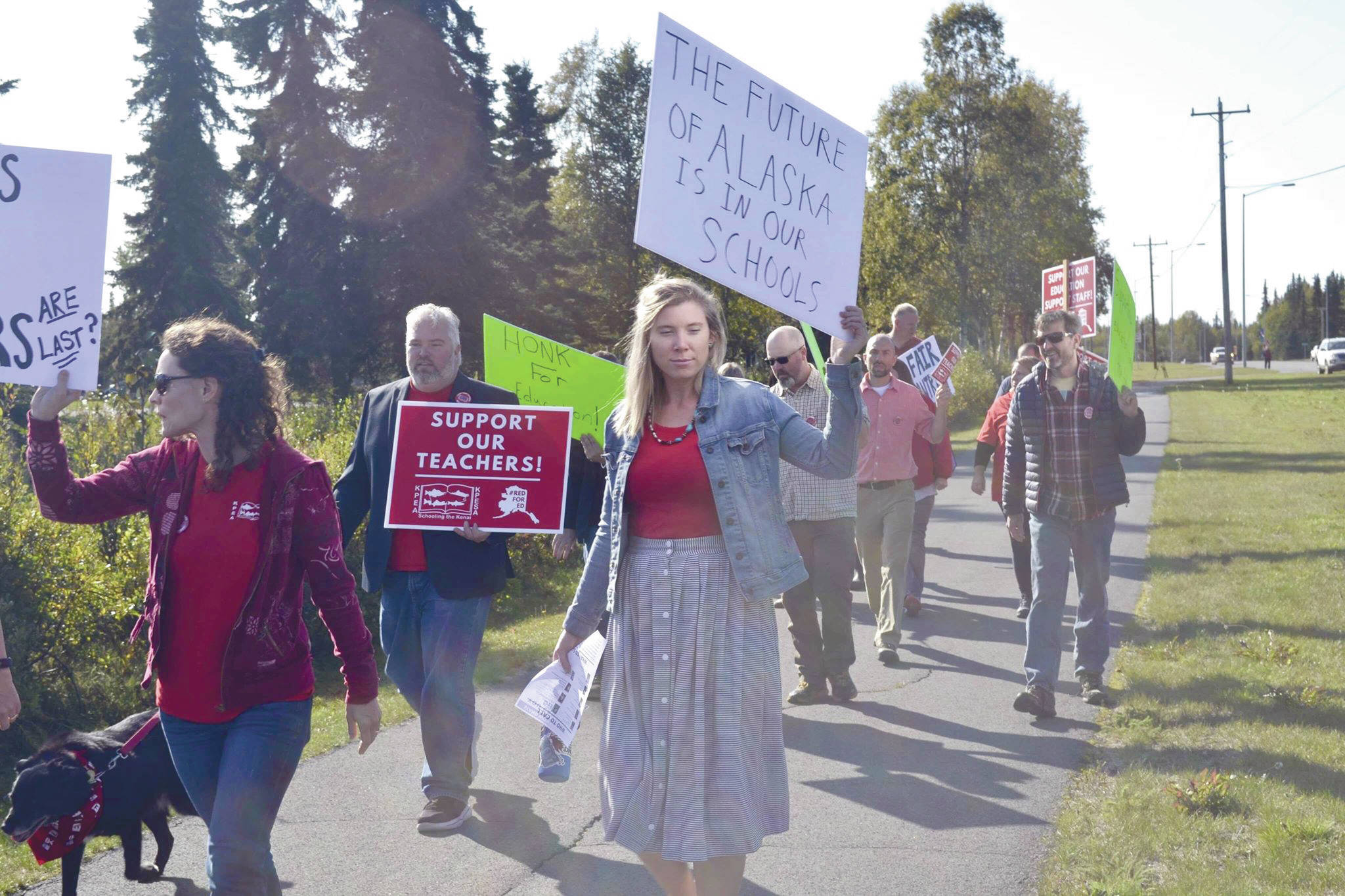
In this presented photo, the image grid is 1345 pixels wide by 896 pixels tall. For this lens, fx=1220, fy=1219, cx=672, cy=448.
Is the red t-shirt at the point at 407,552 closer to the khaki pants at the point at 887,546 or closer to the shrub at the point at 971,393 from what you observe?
the khaki pants at the point at 887,546

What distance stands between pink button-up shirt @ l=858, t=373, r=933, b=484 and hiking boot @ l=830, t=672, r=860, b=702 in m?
1.55

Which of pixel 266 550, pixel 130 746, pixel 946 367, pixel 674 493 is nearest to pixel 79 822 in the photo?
pixel 130 746

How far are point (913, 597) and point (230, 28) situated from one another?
3139cm

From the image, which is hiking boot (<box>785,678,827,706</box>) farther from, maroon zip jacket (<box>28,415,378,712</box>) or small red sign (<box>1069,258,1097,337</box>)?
small red sign (<box>1069,258,1097,337</box>)

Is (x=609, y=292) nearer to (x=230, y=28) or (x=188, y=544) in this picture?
(x=230, y=28)

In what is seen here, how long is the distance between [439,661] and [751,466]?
2.10m

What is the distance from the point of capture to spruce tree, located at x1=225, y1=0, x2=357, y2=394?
33031 millimetres

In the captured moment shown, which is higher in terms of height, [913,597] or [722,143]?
[722,143]

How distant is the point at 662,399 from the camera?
3.58 meters

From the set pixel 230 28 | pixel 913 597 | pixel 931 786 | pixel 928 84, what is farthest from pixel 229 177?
pixel 931 786

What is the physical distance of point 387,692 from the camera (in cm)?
788

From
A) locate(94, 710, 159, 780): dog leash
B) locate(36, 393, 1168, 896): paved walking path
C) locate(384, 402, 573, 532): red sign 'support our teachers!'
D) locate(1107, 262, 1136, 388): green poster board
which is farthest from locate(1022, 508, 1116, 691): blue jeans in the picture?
locate(94, 710, 159, 780): dog leash

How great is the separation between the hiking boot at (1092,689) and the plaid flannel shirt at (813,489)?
157 cm

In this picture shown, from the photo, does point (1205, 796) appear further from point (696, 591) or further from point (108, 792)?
point (108, 792)
